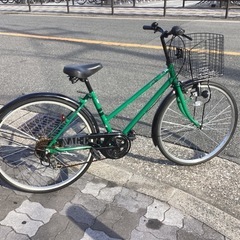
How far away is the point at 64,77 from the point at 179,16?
25.5ft

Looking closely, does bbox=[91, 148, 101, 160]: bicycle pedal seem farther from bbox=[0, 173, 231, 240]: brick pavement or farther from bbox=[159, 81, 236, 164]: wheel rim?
bbox=[159, 81, 236, 164]: wheel rim

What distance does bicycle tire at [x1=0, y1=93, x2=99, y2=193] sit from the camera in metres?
2.35

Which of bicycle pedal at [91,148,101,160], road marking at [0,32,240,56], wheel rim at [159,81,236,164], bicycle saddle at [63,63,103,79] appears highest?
bicycle saddle at [63,63,103,79]

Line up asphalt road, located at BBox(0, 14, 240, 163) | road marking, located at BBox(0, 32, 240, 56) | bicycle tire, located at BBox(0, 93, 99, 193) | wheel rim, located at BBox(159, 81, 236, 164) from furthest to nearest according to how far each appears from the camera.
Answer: road marking, located at BBox(0, 32, 240, 56) → asphalt road, located at BBox(0, 14, 240, 163) → wheel rim, located at BBox(159, 81, 236, 164) → bicycle tire, located at BBox(0, 93, 99, 193)

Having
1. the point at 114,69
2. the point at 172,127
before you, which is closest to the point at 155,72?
the point at 114,69

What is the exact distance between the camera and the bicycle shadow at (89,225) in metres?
2.16

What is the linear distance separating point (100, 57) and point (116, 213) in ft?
15.2

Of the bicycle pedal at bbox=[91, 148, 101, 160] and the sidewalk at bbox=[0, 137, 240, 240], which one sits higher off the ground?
the bicycle pedal at bbox=[91, 148, 101, 160]

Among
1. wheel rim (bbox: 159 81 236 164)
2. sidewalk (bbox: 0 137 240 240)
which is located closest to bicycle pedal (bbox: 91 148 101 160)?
sidewalk (bbox: 0 137 240 240)

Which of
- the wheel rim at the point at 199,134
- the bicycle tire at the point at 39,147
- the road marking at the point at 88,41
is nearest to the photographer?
the bicycle tire at the point at 39,147

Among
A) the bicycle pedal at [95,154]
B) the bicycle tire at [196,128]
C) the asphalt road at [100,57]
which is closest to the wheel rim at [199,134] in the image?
the bicycle tire at [196,128]

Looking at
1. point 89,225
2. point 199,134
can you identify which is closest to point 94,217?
point 89,225

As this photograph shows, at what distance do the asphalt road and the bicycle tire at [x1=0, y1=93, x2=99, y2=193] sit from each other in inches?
43.3

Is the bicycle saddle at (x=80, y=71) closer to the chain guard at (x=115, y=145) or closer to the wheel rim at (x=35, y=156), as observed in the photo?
the wheel rim at (x=35, y=156)
